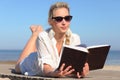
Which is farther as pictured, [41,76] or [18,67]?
[18,67]

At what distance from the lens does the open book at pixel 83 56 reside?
5637 millimetres

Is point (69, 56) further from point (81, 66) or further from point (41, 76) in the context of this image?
point (41, 76)

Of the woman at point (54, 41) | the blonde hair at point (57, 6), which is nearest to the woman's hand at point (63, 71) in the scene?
the woman at point (54, 41)

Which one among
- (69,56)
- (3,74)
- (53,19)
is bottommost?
(3,74)

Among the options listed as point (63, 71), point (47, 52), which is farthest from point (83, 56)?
point (47, 52)

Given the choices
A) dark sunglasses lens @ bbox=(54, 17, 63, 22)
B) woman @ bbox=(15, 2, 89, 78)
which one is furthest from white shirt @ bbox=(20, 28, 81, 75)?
dark sunglasses lens @ bbox=(54, 17, 63, 22)

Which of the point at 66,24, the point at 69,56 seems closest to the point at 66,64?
the point at 69,56

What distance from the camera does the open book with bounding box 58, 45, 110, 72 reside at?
564 cm

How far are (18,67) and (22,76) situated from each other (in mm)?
680

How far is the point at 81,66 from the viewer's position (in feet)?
19.1

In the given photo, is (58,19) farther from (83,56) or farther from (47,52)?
(83,56)

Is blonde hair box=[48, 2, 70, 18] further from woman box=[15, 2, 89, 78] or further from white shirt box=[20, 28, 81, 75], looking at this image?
white shirt box=[20, 28, 81, 75]

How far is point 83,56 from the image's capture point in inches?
223

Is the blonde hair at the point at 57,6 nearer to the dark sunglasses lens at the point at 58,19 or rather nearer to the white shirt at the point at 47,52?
the dark sunglasses lens at the point at 58,19
